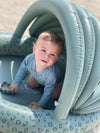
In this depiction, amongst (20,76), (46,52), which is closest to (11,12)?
(20,76)

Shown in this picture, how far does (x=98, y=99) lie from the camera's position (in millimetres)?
1831

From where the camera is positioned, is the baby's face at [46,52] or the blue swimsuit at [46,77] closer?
the baby's face at [46,52]

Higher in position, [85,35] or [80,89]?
[85,35]

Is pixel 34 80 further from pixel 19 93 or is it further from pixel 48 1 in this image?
pixel 48 1

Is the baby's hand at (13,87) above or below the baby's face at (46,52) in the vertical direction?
below

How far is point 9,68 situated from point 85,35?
115 centimetres

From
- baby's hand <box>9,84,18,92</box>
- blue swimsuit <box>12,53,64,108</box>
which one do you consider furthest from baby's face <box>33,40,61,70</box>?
baby's hand <box>9,84,18,92</box>

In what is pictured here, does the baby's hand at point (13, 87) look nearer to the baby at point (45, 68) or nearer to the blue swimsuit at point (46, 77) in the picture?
the baby at point (45, 68)

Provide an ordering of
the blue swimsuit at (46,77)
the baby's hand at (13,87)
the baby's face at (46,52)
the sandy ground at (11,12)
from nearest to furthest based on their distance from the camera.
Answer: the baby's face at (46,52) < the blue swimsuit at (46,77) < the baby's hand at (13,87) < the sandy ground at (11,12)

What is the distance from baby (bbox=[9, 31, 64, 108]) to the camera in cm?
183

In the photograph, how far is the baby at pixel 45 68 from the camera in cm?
183

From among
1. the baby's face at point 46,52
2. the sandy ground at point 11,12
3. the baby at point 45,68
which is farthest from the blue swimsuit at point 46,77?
the sandy ground at point 11,12

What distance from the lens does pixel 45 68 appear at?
202cm

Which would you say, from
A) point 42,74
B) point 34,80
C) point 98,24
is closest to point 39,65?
point 42,74
